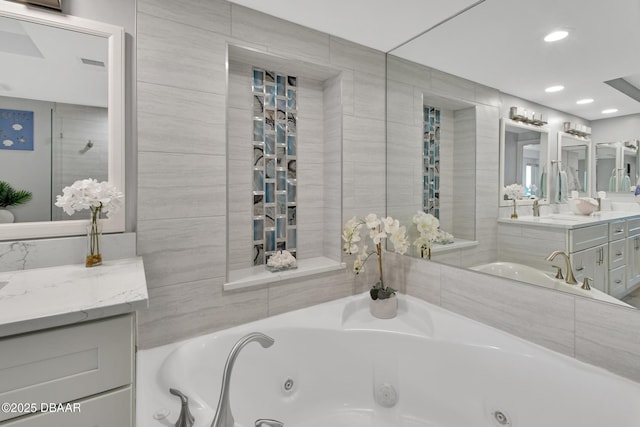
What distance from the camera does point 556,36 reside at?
1.38m

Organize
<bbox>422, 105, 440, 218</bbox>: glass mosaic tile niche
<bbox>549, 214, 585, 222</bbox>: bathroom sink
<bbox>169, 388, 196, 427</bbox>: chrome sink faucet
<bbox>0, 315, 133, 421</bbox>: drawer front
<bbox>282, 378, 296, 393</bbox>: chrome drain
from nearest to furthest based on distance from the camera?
<bbox>0, 315, 133, 421</bbox>: drawer front
<bbox>169, 388, 196, 427</bbox>: chrome sink faucet
<bbox>549, 214, 585, 222</bbox>: bathroom sink
<bbox>282, 378, 296, 393</bbox>: chrome drain
<bbox>422, 105, 440, 218</bbox>: glass mosaic tile niche

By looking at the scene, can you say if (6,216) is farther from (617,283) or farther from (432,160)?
(617,283)

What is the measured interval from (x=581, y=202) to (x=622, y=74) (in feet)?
1.79

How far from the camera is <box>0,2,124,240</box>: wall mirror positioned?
1.21 m

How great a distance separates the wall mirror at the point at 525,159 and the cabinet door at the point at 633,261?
1.18 ft

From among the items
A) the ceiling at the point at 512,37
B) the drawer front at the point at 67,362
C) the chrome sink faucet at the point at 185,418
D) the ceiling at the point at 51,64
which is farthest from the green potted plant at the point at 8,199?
the ceiling at the point at 512,37

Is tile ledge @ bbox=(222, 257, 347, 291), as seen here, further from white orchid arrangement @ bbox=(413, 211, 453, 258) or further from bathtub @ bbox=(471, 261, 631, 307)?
bathtub @ bbox=(471, 261, 631, 307)

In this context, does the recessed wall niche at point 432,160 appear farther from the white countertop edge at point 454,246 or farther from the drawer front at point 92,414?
the drawer front at point 92,414

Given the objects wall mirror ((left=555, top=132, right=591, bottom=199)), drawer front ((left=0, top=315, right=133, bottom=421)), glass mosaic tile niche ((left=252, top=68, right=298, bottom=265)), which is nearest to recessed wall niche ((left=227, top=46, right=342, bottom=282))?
glass mosaic tile niche ((left=252, top=68, right=298, bottom=265))

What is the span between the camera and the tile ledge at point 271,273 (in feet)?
5.50

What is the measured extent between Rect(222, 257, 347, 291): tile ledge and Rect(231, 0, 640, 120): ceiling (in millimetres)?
1470

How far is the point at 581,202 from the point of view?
1.35 m

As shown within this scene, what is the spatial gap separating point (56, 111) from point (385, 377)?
209cm

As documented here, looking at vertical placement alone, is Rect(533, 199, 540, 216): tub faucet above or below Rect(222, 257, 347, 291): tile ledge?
above
